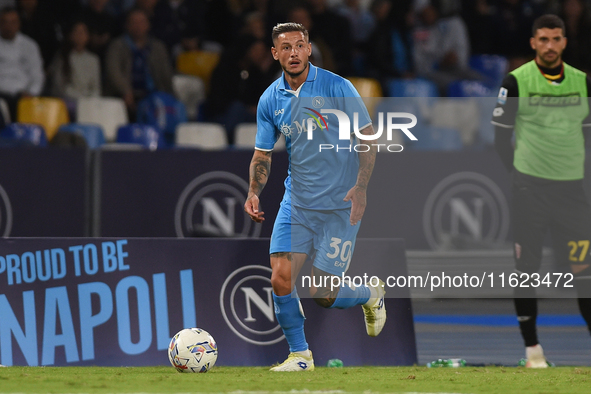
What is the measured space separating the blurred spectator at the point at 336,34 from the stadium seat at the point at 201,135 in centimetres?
216

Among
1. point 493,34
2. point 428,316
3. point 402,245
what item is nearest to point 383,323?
point 402,245

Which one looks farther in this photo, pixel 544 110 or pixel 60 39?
pixel 60 39

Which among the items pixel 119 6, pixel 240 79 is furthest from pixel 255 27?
pixel 119 6

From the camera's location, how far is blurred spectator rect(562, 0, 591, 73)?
13.4 m

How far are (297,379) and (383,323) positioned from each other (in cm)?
118

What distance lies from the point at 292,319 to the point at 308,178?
956 mm

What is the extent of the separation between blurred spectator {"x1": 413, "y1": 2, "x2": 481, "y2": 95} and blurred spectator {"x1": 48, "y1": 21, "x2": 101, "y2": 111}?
4.86 m

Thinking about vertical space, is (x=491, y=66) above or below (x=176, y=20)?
below

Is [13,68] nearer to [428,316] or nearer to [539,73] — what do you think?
[428,316]

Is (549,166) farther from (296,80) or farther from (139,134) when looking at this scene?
(139,134)

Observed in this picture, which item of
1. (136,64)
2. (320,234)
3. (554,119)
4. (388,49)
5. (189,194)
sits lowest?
(189,194)

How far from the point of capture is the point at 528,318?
6.58 meters

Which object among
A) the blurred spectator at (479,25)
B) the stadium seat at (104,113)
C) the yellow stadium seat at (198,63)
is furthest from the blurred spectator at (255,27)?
the blurred spectator at (479,25)

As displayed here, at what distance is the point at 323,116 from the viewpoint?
6156 millimetres
